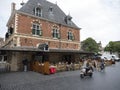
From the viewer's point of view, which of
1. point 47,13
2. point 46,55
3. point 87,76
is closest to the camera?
point 87,76

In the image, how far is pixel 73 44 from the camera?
25.7m

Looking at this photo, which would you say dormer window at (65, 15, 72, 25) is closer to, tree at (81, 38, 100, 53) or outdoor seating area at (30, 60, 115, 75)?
outdoor seating area at (30, 60, 115, 75)

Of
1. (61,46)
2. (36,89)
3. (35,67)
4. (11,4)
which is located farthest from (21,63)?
(11,4)

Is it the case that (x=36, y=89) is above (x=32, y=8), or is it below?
below

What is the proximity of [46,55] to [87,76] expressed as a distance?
8699 mm

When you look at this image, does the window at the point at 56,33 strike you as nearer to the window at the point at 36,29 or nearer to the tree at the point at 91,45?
the window at the point at 36,29

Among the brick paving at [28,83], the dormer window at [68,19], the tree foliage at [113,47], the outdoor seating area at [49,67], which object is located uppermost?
the dormer window at [68,19]

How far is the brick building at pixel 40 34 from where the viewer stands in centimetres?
1816

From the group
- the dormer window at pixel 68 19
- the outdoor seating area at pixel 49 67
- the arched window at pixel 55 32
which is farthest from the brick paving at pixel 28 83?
the dormer window at pixel 68 19

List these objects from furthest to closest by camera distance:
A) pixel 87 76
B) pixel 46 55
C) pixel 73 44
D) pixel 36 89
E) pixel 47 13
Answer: pixel 73 44
pixel 47 13
pixel 46 55
pixel 87 76
pixel 36 89

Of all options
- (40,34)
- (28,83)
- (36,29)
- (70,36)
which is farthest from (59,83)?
(70,36)

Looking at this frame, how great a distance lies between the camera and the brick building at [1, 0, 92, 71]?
715 inches

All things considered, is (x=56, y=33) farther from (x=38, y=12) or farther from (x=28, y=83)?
(x=28, y=83)

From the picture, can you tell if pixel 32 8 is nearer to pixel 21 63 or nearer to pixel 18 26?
pixel 18 26
